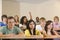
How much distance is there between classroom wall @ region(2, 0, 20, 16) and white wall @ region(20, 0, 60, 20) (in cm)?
6

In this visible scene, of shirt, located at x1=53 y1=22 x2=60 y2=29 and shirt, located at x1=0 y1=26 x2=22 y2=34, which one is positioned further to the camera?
shirt, located at x1=53 y1=22 x2=60 y2=29

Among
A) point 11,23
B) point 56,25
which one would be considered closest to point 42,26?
point 56,25

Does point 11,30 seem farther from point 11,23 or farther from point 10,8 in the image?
point 10,8

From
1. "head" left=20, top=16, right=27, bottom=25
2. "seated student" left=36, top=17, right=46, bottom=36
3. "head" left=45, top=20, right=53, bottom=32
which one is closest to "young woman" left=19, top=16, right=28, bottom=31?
"head" left=20, top=16, right=27, bottom=25

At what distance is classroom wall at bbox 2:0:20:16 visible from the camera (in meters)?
1.62

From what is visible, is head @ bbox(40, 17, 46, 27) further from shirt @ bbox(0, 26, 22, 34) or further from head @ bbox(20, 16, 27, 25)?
shirt @ bbox(0, 26, 22, 34)

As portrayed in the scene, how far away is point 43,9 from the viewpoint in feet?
5.64

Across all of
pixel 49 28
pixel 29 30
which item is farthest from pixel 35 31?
pixel 49 28

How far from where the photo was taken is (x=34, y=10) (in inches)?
66.6

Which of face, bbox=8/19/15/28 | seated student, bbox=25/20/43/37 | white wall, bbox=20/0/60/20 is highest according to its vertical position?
white wall, bbox=20/0/60/20

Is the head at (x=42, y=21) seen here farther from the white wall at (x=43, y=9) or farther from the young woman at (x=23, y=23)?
the young woman at (x=23, y=23)

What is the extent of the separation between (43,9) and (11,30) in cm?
50

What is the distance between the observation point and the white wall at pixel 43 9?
1.67m

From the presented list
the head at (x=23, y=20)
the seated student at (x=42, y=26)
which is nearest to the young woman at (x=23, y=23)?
the head at (x=23, y=20)
